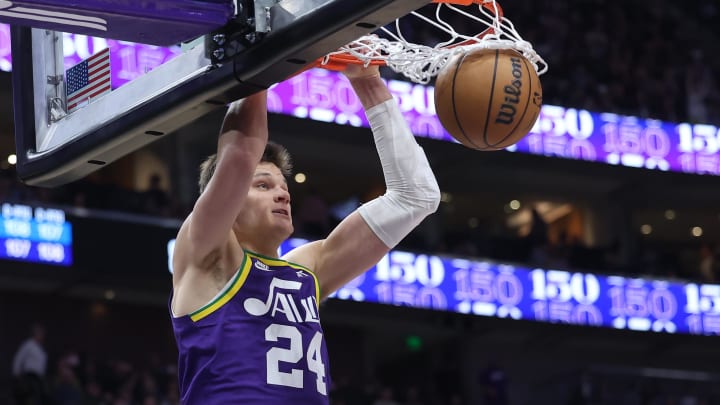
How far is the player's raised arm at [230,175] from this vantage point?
3451 millimetres

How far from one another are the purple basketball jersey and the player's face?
0.43 feet

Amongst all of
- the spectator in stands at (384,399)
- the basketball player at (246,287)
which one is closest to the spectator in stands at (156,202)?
the spectator in stands at (384,399)

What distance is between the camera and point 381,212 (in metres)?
4.05

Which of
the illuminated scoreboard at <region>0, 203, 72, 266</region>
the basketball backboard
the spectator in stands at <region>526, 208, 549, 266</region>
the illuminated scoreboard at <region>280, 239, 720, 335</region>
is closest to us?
the basketball backboard

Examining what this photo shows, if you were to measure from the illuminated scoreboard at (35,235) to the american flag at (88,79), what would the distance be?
35.8 feet

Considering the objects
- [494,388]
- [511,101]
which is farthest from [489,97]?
[494,388]

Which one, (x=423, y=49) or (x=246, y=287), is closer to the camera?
(x=246, y=287)

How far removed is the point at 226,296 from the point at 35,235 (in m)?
11.7

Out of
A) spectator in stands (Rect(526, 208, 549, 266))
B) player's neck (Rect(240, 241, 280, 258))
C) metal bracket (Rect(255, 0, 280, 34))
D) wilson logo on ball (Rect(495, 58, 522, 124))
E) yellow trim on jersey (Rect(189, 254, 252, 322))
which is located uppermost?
spectator in stands (Rect(526, 208, 549, 266))

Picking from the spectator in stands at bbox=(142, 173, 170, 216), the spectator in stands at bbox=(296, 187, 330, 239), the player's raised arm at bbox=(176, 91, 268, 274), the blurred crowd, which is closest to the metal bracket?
the player's raised arm at bbox=(176, 91, 268, 274)

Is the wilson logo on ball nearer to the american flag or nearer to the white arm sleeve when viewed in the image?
the white arm sleeve

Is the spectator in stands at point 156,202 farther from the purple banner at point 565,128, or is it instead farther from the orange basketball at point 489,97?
the orange basketball at point 489,97

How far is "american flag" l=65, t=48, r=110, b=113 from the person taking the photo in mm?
3893

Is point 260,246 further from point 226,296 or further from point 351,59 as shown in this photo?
point 351,59
